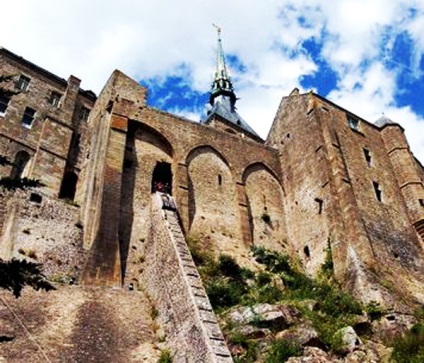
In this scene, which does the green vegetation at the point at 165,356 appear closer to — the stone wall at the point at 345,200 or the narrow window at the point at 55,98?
the stone wall at the point at 345,200

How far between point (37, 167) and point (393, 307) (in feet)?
48.5

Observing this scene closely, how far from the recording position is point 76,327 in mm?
12250

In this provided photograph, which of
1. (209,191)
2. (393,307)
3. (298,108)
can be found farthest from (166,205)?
(298,108)

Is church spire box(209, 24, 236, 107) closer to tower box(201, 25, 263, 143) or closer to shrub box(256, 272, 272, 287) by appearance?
tower box(201, 25, 263, 143)

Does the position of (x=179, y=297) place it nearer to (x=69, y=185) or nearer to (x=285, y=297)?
(x=285, y=297)

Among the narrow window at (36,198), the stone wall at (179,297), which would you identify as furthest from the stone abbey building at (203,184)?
the stone wall at (179,297)

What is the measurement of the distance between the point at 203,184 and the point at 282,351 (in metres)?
10.4

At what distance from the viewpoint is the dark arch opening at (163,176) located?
68.2ft

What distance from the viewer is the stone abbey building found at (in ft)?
55.8

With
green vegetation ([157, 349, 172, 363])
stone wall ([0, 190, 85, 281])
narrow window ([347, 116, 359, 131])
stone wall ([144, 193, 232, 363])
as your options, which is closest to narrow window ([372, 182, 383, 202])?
narrow window ([347, 116, 359, 131])

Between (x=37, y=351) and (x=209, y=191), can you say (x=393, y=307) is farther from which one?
(x=37, y=351)

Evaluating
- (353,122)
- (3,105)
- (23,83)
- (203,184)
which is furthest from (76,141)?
(353,122)

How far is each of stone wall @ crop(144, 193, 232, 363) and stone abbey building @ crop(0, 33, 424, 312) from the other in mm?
1280

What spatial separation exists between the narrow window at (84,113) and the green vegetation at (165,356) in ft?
55.8
